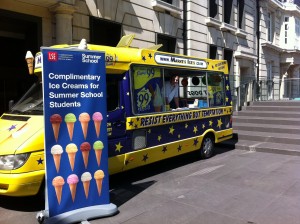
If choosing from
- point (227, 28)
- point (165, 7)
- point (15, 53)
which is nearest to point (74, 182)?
point (15, 53)

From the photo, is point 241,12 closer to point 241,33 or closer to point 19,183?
point 241,33

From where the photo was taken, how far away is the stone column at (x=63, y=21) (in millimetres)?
9461

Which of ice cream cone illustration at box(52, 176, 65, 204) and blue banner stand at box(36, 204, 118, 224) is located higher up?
ice cream cone illustration at box(52, 176, 65, 204)

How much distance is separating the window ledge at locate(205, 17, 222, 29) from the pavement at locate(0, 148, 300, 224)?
1016 cm

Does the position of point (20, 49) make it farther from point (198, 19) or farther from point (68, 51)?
point (198, 19)

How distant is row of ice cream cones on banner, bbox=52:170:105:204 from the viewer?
4.49 meters

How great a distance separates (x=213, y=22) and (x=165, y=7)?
159 inches

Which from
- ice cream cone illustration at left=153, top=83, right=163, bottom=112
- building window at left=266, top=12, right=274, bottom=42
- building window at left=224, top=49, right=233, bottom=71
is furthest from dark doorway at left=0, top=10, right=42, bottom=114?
building window at left=266, top=12, right=274, bottom=42

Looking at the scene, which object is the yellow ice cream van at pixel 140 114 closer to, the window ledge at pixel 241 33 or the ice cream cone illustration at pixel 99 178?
the ice cream cone illustration at pixel 99 178

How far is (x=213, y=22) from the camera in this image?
1683 centimetres

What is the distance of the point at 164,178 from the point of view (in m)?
6.85

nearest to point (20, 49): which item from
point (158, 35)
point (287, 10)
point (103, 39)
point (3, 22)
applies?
point (3, 22)

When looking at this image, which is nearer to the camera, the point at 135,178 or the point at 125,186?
the point at 125,186

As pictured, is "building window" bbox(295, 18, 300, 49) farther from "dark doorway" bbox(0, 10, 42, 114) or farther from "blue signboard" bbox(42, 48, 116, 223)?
"blue signboard" bbox(42, 48, 116, 223)
